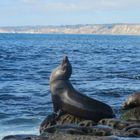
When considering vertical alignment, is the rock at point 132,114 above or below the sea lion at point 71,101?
below

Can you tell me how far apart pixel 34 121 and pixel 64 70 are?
7.51 ft

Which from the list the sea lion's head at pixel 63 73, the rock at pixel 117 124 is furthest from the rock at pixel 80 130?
the sea lion's head at pixel 63 73

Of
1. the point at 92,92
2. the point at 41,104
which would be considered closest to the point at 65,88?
the point at 41,104

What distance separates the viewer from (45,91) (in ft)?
66.4

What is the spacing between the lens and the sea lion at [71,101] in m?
11.4

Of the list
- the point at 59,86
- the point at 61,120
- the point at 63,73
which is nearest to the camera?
the point at 61,120

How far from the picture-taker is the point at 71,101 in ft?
38.1

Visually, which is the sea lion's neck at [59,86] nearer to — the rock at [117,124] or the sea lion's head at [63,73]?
the sea lion's head at [63,73]

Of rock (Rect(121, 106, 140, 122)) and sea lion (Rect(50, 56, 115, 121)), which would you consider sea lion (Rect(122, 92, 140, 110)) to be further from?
sea lion (Rect(50, 56, 115, 121))

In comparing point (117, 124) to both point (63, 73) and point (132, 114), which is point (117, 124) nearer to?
point (132, 114)

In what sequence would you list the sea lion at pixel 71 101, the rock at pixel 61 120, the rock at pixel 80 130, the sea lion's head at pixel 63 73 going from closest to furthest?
the rock at pixel 80 130 → the rock at pixel 61 120 → the sea lion at pixel 71 101 → the sea lion's head at pixel 63 73

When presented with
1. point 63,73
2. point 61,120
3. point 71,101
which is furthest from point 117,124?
point 63,73

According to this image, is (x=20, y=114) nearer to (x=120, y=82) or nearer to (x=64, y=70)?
(x=64, y=70)

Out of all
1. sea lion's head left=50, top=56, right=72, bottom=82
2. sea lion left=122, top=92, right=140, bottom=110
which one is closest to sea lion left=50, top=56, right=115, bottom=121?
sea lion's head left=50, top=56, right=72, bottom=82
